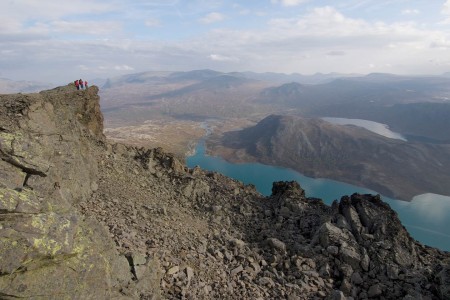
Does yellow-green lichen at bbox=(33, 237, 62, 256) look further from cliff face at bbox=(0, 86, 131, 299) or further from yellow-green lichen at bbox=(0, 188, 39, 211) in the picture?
yellow-green lichen at bbox=(0, 188, 39, 211)

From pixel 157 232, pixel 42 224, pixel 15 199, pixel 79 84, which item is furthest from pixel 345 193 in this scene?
pixel 15 199

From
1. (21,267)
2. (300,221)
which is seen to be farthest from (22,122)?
(300,221)

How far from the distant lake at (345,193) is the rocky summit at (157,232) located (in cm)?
8638

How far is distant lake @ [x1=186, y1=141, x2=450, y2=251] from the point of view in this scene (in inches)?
3910

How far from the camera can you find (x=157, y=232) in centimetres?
1953

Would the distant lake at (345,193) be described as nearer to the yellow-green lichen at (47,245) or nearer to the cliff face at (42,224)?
the cliff face at (42,224)

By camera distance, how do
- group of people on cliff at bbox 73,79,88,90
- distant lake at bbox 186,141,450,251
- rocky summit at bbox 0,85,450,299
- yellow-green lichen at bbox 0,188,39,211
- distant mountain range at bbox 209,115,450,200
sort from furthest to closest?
1. distant mountain range at bbox 209,115,450,200
2. distant lake at bbox 186,141,450,251
3. group of people on cliff at bbox 73,79,88,90
4. rocky summit at bbox 0,85,450,299
5. yellow-green lichen at bbox 0,188,39,211

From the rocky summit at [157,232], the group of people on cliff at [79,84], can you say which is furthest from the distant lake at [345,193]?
the group of people on cliff at [79,84]

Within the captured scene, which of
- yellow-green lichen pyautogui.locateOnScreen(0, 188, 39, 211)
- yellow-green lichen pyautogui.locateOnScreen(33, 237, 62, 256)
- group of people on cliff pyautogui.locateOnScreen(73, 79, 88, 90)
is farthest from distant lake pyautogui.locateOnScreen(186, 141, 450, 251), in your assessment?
yellow-green lichen pyautogui.locateOnScreen(0, 188, 39, 211)

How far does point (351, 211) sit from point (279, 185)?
9.88 metres

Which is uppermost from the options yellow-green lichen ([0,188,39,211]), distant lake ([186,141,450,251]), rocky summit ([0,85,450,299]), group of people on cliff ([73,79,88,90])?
group of people on cliff ([73,79,88,90])

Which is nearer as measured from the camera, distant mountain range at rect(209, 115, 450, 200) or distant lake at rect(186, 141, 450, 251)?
distant lake at rect(186, 141, 450, 251)

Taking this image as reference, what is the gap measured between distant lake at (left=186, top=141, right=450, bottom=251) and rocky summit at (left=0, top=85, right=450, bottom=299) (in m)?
86.4

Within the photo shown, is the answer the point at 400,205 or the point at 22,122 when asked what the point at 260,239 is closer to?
the point at 22,122
